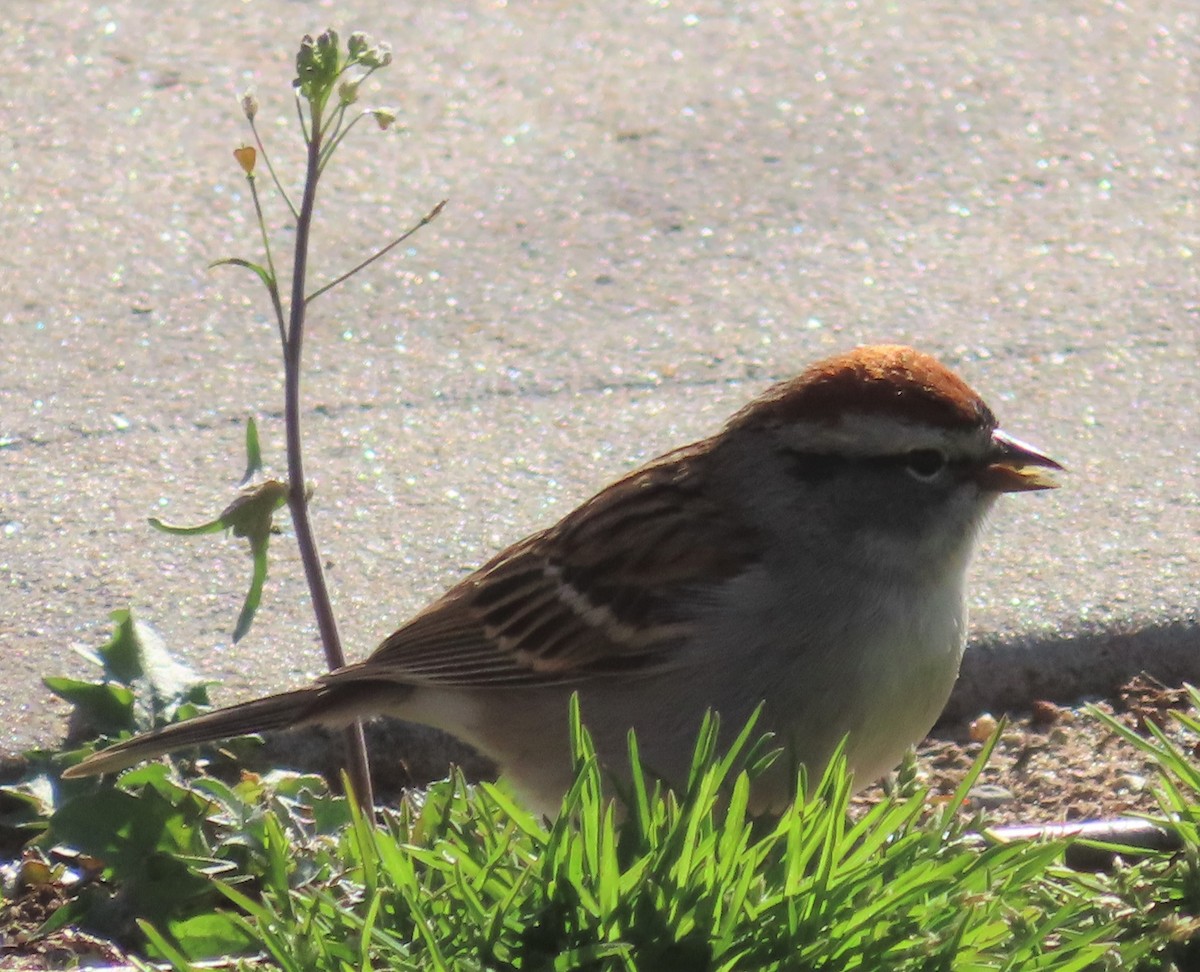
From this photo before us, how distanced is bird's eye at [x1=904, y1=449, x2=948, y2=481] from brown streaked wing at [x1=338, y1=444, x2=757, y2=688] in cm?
28

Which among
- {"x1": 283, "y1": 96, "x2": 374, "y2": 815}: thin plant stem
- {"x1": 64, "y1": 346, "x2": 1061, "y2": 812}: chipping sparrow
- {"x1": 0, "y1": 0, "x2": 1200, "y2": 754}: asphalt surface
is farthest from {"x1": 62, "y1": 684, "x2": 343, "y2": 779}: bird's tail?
{"x1": 0, "y1": 0, "x2": 1200, "y2": 754}: asphalt surface

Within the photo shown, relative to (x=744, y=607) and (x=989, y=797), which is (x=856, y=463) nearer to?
(x=744, y=607)

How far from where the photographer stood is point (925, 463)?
2.92m

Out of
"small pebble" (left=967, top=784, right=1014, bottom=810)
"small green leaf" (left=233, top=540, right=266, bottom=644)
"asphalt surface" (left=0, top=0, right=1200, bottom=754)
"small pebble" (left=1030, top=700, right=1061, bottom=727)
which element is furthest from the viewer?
"asphalt surface" (left=0, top=0, right=1200, bottom=754)

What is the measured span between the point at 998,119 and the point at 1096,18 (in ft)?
2.70

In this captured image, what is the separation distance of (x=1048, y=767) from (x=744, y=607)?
2.36ft

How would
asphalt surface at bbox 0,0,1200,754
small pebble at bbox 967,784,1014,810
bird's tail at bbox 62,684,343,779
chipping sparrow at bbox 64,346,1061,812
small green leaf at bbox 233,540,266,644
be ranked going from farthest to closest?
asphalt surface at bbox 0,0,1200,754 → small pebble at bbox 967,784,1014,810 → bird's tail at bbox 62,684,343,779 → chipping sparrow at bbox 64,346,1061,812 → small green leaf at bbox 233,540,266,644

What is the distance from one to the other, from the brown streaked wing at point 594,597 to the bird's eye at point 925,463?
28 cm

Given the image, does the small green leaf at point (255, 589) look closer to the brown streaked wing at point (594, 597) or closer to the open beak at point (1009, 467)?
the brown streaked wing at point (594, 597)

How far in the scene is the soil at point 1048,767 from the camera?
2951 millimetres

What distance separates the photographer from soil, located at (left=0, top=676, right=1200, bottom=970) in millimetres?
2951

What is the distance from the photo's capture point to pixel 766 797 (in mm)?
2602

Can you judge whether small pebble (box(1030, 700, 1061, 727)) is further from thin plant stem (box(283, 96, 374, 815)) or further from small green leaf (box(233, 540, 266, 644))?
small green leaf (box(233, 540, 266, 644))

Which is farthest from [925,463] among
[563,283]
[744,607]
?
[563,283]
